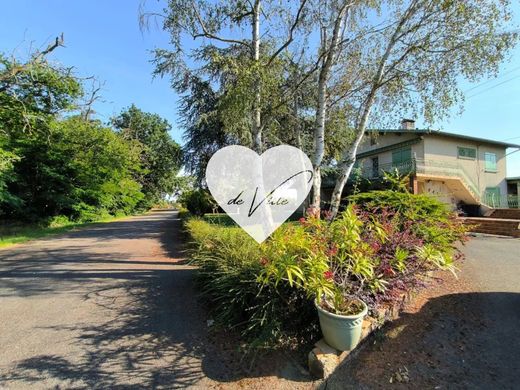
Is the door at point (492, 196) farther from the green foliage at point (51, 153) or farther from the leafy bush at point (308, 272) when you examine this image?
the green foliage at point (51, 153)

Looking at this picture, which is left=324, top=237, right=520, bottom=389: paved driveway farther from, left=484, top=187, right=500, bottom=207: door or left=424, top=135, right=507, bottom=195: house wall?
left=484, top=187, right=500, bottom=207: door

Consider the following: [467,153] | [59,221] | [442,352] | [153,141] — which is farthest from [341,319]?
[153,141]

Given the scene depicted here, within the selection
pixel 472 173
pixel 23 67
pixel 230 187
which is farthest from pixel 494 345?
pixel 472 173

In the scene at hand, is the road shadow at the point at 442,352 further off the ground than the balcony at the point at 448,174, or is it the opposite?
the balcony at the point at 448,174

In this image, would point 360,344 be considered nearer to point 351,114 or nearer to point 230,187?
point 230,187

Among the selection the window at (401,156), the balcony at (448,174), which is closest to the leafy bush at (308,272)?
the balcony at (448,174)

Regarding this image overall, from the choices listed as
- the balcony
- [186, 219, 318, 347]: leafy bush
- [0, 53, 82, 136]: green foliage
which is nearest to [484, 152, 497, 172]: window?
the balcony

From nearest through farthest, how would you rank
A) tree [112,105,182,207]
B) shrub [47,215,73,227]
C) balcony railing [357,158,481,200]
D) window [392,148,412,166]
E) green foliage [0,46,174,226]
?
green foliage [0,46,174,226] < shrub [47,215,73,227] < balcony railing [357,158,481,200] < window [392,148,412,166] < tree [112,105,182,207]

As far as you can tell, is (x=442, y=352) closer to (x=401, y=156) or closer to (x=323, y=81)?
(x=323, y=81)

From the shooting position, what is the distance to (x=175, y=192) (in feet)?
141

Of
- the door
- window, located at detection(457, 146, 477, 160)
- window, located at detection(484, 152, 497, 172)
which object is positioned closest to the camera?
the door

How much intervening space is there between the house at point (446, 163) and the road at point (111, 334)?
545 inches

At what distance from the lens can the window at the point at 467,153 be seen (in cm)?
1875

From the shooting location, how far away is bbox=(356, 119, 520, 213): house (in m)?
16.8
